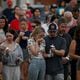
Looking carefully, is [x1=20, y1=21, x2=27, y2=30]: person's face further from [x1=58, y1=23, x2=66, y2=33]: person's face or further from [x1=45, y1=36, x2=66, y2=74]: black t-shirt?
[x1=45, y1=36, x2=66, y2=74]: black t-shirt

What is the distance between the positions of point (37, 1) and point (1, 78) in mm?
17318

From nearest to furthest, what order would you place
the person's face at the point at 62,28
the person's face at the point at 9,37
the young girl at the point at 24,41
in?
the person's face at the point at 9,37, the person's face at the point at 62,28, the young girl at the point at 24,41

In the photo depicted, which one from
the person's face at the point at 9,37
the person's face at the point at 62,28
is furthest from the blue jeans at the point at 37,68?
the person's face at the point at 62,28

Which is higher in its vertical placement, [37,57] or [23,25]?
[23,25]

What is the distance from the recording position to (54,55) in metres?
11.4

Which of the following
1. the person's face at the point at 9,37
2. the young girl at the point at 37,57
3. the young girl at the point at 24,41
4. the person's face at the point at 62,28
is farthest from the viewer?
the young girl at the point at 24,41

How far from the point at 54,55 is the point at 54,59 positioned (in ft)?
0.34

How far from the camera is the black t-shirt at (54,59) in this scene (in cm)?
1147

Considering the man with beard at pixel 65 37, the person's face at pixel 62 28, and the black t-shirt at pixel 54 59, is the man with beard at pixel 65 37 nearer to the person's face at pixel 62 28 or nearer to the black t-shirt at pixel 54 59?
the person's face at pixel 62 28

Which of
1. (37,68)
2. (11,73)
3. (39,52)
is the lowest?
(11,73)

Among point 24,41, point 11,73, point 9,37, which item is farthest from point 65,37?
point 11,73

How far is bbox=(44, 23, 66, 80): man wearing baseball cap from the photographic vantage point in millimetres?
11438

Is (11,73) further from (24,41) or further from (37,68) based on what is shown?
(24,41)

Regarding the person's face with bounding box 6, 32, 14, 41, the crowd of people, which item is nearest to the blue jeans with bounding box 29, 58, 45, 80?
the crowd of people
